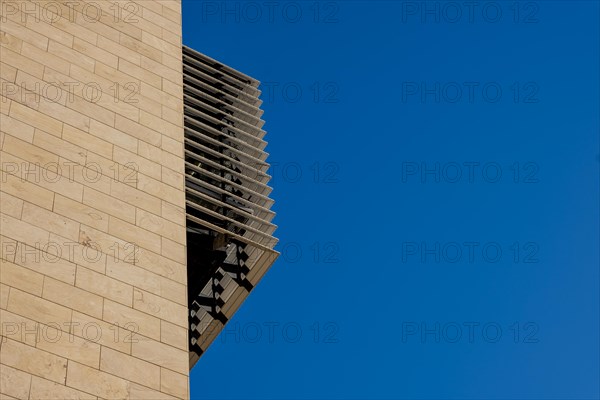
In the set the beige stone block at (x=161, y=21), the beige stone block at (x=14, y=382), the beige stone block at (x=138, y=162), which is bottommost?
the beige stone block at (x=14, y=382)

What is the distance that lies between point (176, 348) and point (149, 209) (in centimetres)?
471

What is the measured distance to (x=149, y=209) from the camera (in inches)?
1124

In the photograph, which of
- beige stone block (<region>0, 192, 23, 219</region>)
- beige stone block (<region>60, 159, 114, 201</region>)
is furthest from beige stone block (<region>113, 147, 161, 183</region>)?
beige stone block (<region>0, 192, 23, 219</region>)

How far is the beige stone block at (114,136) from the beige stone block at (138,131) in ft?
0.74

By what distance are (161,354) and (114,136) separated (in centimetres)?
766

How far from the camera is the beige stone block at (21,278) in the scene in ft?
78.3

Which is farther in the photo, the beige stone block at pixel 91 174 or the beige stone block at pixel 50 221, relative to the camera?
the beige stone block at pixel 91 174

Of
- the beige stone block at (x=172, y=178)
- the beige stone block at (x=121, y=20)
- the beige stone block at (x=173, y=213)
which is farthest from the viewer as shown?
the beige stone block at (x=121, y=20)

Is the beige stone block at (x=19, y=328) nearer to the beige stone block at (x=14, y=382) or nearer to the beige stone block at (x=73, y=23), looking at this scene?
the beige stone block at (x=14, y=382)

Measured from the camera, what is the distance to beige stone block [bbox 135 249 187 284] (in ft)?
88.3

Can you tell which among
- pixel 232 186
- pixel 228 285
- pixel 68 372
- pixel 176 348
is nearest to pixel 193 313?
pixel 228 285

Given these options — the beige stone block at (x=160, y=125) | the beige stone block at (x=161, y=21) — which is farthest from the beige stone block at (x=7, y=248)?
the beige stone block at (x=161, y=21)

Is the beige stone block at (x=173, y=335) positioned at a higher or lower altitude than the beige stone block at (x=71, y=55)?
lower

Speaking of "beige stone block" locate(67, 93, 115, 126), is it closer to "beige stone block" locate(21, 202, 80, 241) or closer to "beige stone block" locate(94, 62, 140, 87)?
"beige stone block" locate(94, 62, 140, 87)
